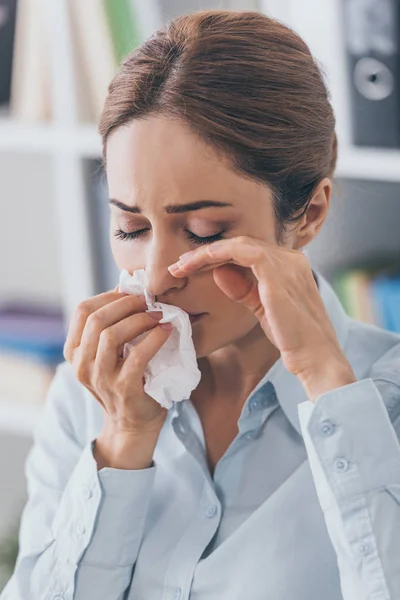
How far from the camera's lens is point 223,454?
125 centimetres

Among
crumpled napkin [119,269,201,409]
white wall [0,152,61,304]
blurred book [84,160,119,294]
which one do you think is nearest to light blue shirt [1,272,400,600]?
crumpled napkin [119,269,201,409]

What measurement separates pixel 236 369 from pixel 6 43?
40.9 inches

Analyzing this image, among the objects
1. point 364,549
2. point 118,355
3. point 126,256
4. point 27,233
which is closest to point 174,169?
point 126,256

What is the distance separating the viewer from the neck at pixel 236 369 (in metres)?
1.27

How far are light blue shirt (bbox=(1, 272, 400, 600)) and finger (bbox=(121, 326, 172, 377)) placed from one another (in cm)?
15

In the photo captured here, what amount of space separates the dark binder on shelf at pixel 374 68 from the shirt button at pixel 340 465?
2.21 feet

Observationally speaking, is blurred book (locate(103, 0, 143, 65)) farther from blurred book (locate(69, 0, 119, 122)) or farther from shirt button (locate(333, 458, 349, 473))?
shirt button (locate(333, 458, 349, 473))

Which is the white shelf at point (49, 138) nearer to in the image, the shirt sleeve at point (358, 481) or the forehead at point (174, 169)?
the forehead at point (174, 169)

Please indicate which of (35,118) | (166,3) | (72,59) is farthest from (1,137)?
(166,3)

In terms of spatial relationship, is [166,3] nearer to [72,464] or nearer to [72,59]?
[72,59]

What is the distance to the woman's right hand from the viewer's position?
113cm

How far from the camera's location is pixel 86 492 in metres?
1.20

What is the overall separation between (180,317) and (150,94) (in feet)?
0.87

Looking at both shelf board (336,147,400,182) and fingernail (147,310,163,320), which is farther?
shelf board (336,147,400,182)
